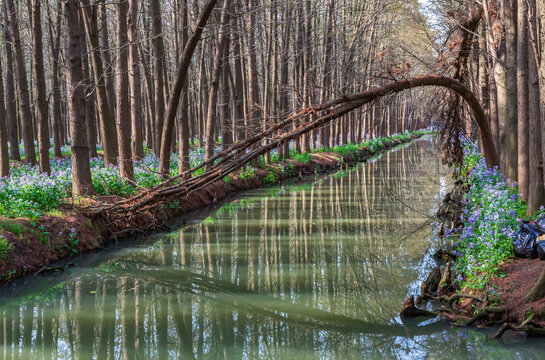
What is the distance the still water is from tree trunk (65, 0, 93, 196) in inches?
71.1

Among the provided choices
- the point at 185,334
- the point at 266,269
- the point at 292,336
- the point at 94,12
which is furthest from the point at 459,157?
the point at 94,12

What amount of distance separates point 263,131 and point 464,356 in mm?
4744

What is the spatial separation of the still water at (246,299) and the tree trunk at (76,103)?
1.80 m

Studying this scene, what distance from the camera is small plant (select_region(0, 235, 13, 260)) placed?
8.88 meters

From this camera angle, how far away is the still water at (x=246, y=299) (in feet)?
21.5

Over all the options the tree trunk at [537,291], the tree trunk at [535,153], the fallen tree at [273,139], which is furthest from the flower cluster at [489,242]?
the fallen tree at [273,139]

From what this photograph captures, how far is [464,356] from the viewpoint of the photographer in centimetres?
616

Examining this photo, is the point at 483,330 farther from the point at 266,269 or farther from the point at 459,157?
the point at 459,157

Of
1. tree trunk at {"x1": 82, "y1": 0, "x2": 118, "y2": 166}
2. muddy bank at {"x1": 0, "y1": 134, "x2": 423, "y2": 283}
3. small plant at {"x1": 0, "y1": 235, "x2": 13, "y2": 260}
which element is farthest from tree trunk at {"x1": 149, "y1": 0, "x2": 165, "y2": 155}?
small plant at {"x1": 0, "y1": 235, "x2": 13, "y2": 260}

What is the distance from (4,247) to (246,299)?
162 inches

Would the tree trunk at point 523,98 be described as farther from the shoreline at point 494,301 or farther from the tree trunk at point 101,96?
the tree trunk at point 101,96

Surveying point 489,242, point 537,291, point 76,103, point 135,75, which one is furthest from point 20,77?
point 537,291

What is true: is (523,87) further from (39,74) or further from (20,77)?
(20,77)

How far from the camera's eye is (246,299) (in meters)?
8.52
